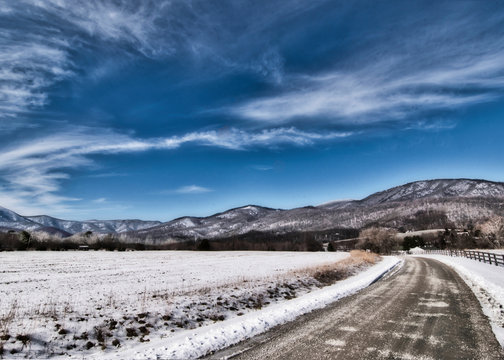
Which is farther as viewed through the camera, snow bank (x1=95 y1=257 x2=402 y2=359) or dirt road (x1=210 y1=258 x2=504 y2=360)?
snow bank (x1=95 y1=257 x2=402 y2=359)

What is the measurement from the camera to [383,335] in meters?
8.19

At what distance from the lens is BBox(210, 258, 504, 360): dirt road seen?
695 centimetres

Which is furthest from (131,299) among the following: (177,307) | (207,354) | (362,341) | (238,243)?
(238,243)

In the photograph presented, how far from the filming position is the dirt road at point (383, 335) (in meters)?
6.95

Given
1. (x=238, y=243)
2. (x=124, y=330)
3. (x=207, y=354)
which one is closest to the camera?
(x=207, y=354)

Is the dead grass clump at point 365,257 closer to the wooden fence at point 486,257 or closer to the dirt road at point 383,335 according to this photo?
the wooden fence at point 486,257

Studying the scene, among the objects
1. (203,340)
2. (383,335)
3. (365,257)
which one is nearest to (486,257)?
(365,257)

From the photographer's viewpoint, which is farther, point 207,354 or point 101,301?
point 101,301

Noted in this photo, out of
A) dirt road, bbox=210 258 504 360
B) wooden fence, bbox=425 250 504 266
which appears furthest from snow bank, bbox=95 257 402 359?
wooden fence, bbox=425 250 504 266

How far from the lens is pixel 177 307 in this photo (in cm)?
1260

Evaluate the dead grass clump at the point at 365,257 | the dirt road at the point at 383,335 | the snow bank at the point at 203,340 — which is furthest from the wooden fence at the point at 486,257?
the snow bank at the point at 203,340

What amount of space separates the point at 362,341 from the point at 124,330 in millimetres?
7447

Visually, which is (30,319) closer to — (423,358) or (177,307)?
(177,307)

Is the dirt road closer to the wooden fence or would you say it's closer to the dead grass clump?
the wooden fence
